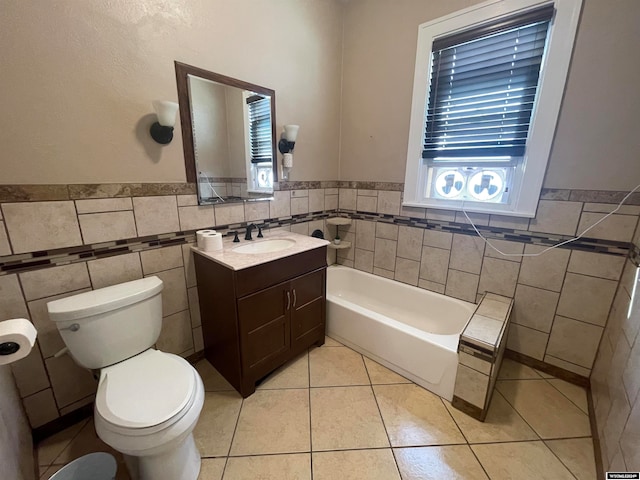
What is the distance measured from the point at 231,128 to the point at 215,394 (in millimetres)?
1698

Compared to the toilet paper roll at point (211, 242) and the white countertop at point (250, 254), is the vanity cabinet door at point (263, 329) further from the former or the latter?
the toilet paper roll at point (211, 242)

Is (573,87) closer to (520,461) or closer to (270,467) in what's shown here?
(520,461)

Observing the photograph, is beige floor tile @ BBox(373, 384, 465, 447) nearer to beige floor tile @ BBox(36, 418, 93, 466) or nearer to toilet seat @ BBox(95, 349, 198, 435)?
toilet seat @ BBox(95, 349, 198, 435)

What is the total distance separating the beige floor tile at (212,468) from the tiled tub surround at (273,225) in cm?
72

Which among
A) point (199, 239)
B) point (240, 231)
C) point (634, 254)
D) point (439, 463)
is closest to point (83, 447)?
point (199, 239)

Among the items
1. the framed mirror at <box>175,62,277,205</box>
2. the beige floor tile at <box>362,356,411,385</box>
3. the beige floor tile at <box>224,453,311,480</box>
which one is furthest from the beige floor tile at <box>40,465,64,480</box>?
the beige floor tile at <box>362,356,411,385</box>

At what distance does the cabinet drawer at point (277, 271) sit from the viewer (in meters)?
1.41

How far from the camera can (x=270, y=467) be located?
1232 mm

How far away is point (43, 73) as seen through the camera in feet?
3.62

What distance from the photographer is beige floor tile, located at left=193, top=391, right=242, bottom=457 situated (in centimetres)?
132

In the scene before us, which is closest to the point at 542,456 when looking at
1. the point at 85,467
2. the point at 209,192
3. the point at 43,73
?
the point at 85,467

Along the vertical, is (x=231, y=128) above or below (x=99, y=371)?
above

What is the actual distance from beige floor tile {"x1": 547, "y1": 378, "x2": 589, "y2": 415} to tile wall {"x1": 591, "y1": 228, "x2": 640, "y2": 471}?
0.31 feet

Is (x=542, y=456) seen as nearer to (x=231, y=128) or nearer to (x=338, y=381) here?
(x=338, y=381)
